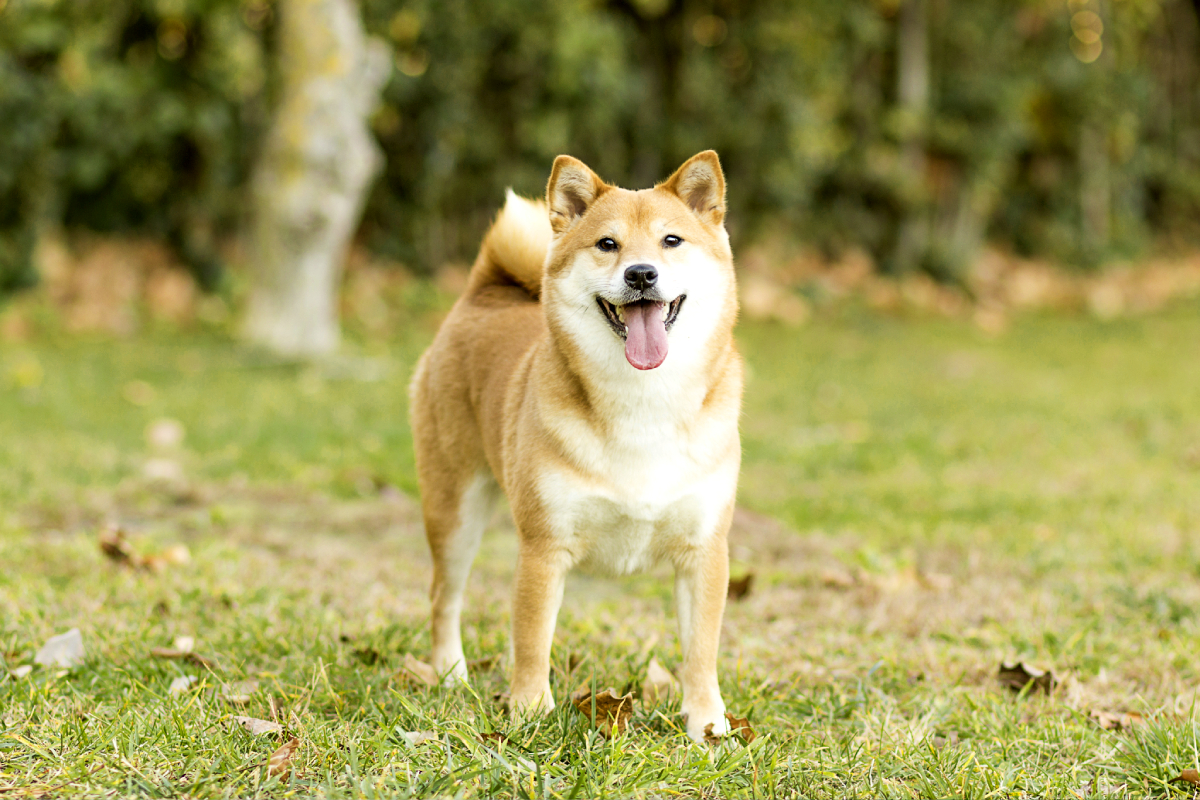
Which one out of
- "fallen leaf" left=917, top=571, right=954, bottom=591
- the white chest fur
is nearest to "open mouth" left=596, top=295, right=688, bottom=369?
the white chest fur

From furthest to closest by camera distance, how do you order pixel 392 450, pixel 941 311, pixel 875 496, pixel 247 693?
1. pixel 941 311
2. pixel 392 450
3. pixel 875 496
4. pixel 247 693

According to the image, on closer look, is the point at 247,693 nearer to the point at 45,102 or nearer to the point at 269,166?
the point at 269,166

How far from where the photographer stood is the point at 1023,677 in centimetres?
312

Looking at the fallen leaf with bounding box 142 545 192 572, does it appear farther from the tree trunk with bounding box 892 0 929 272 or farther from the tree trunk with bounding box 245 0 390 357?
the tree trunk with bounding box 892 0 929 272

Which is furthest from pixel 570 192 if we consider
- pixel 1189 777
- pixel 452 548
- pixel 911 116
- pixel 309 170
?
pixel 911 116

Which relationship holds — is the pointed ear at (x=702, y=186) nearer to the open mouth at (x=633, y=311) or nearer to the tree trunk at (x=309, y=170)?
the open mouth at (x=633, y=311)

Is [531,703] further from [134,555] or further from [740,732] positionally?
[134,555]

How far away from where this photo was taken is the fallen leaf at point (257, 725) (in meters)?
2.54

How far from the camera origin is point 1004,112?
15258mm

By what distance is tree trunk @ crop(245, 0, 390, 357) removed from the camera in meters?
8.78

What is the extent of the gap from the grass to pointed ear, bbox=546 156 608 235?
47.5 inches

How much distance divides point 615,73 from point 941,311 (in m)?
5.12

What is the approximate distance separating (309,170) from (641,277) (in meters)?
6.90

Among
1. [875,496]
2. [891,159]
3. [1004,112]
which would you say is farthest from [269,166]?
[1004,112]
